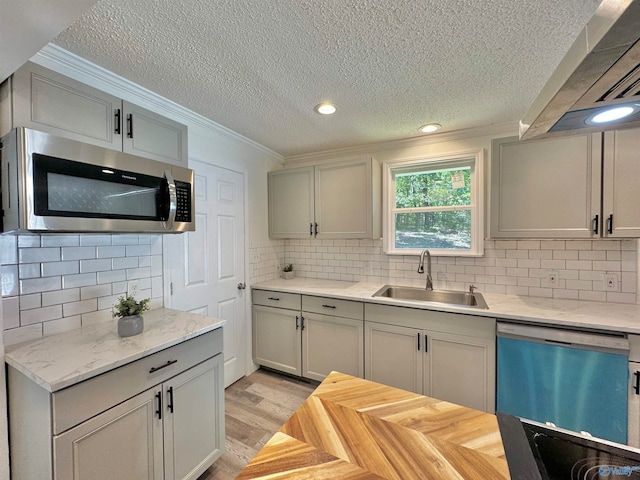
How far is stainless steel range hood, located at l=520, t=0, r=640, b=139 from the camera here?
0.37 m

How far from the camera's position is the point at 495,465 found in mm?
674

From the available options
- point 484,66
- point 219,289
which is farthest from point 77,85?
point 484,66

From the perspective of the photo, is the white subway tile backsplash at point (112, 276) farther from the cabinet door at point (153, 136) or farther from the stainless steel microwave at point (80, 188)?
the cabinet door at point (153, 136)

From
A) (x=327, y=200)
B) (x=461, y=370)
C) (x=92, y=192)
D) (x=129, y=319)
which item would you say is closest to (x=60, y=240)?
(x=92, y=192)

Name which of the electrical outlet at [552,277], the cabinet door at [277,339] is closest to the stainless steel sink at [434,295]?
the electrical outlet at [552,277]

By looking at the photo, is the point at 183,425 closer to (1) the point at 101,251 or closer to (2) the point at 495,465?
(1) the point at 101,251

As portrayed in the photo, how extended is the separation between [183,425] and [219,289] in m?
1.20

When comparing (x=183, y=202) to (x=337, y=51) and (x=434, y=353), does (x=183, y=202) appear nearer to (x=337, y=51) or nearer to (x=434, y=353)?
(x=337, y=51)

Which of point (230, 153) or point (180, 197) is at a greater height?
point (230, 153)

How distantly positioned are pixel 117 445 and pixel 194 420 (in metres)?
0.39

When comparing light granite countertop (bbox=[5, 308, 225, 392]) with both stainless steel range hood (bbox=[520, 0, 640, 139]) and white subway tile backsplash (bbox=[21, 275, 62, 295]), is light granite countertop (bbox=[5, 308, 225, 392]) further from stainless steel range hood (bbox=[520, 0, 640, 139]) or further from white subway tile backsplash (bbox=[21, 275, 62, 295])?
stainless steel range hood (bbox=[520, 0, 640, 139])

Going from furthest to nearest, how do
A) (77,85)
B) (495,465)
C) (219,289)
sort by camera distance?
1. (219,289)
2. (77,85)
3. (495,465)

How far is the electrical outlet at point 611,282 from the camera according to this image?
6.72 ft

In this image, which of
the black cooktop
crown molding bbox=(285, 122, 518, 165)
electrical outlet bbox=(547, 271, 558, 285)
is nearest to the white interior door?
crown molding bbox=(285, 122, 518, 165)
